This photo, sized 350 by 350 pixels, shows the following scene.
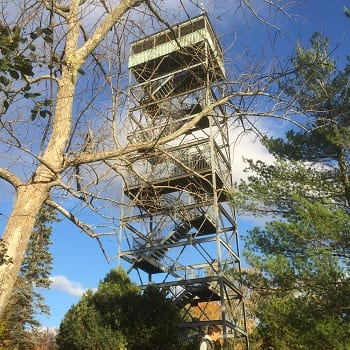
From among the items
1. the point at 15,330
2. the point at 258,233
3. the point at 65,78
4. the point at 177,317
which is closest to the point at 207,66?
the point at 65,78

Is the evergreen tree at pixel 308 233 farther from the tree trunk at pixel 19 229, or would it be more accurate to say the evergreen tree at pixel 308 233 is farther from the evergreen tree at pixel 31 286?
the evergreen tree at pixel 31 286

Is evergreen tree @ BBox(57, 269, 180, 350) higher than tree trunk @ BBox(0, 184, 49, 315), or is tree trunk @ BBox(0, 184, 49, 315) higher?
evergreen tree @ BBox(57, 269, 180, 350)

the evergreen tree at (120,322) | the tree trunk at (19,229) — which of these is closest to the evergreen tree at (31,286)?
the evergreen tree at (120,322)

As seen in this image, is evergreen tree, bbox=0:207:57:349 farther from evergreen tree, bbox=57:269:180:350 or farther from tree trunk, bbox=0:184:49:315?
tree trunk, bbox=0:184:49:315

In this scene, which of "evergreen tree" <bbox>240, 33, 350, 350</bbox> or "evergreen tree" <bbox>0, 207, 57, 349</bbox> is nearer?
"evergreen tree" <bbox>240, 33, 350, 350</bbox>

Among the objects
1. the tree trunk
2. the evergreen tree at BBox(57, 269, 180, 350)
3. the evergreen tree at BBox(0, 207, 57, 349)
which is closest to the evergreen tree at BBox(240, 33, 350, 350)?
the evergreen tree at BBox(57, 269, 180, 350)

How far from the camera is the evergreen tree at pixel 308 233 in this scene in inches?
350

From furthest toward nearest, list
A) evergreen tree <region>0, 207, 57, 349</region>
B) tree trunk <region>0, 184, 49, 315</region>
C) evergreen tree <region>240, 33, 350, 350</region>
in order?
evergreen tree <region>0, 207, 57, 349</region> < evergreen tree <region>240, 33, 350, 350</region> < tree trunk <region>0, 184, 49, 315</region>

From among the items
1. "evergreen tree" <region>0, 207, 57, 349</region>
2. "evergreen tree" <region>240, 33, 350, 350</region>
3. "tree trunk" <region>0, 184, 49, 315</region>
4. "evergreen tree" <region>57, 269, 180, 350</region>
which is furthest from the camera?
"evergreen tree" <region>0, 207, 57, 349</region>

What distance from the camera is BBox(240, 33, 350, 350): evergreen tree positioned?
8.88 meters

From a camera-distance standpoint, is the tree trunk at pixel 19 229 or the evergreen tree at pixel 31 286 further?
the evergreen tree at pixel 31 286

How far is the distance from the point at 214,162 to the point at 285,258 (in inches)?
258

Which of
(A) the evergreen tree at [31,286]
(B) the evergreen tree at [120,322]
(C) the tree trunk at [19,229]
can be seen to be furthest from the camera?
(A) the evergreen tree at [31,286]

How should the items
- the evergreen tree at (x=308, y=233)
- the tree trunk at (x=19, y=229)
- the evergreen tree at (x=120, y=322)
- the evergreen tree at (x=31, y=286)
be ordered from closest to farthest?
the tree trunk at (x=19, y=229) → the evergreen tree at (x=308, y=233) → the evergreen tree at (x=120, y=322) → the evergreen tree at (x=31, y=286)
